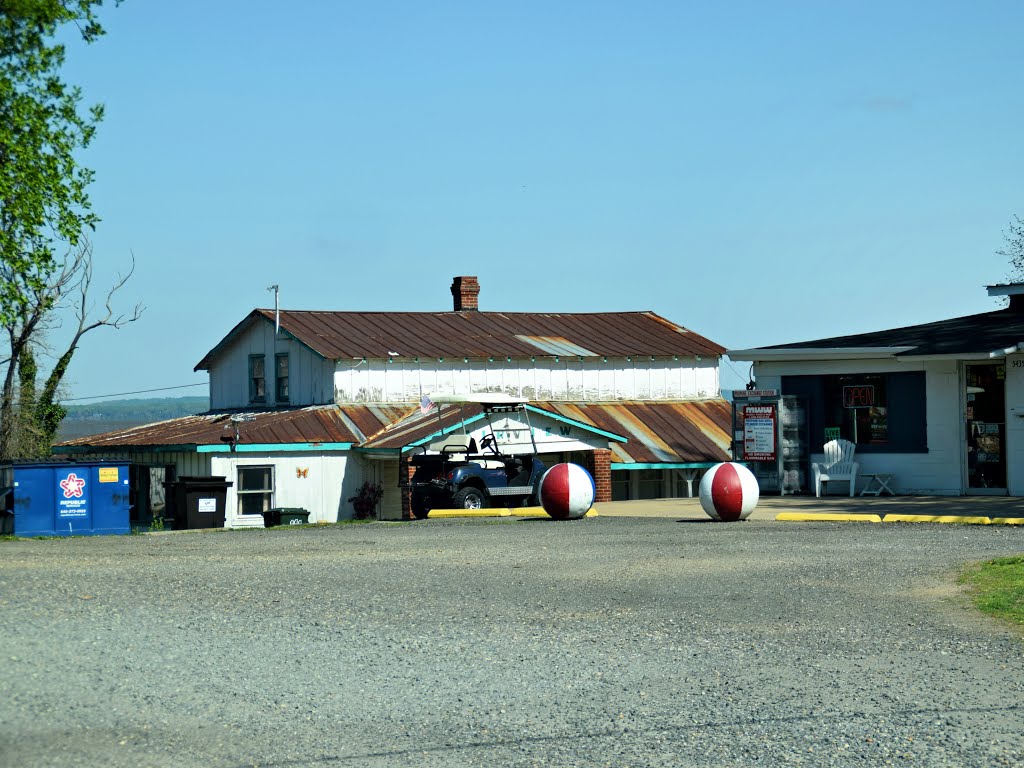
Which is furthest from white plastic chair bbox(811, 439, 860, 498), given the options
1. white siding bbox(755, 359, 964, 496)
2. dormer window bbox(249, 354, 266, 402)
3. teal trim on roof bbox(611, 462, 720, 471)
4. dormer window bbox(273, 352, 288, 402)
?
dormer window bbox(249, 354, 266, 402)

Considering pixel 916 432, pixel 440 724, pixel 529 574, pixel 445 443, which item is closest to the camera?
pixel 440 724

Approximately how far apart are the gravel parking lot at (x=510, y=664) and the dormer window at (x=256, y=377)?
2572cm

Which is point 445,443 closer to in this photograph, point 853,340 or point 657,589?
point 853,340

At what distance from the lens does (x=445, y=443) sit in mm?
30453

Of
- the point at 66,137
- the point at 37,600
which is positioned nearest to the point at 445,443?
the point at 66,137

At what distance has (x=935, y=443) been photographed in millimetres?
26203

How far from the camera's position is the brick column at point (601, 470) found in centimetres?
3459

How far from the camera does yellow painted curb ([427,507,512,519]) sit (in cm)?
2686

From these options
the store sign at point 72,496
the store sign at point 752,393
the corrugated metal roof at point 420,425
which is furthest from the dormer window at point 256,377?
the store sign at point 752,393

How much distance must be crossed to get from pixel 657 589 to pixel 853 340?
648 inches

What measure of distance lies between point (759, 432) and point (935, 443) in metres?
3.49

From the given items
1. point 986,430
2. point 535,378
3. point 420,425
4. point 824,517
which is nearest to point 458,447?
point 420,425

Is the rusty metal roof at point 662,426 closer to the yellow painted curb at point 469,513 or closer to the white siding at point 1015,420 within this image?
the yellow painted curb at point 469,513

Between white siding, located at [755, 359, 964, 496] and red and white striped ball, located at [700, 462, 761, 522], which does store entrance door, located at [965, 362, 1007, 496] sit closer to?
white siding, located at [755, 359, 964, 496]
